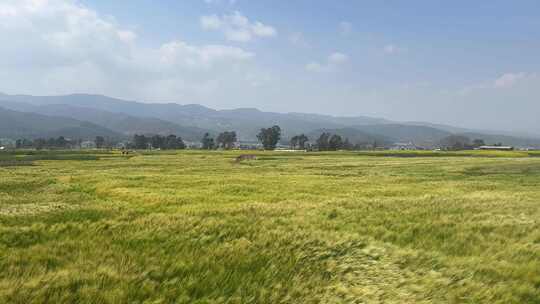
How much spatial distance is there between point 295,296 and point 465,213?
12004 mm

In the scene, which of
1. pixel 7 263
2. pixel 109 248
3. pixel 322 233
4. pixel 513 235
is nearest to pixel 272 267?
pixel 322 233

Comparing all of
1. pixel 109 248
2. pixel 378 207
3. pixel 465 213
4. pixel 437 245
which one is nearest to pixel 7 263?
pixel 109 248

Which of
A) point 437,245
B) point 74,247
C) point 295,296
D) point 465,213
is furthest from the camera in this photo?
point 465,213

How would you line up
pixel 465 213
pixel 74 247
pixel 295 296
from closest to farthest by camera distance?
1. pixel 295 296
2. pixel 74 247
3. pixel 465 213

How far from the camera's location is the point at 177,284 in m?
7.54

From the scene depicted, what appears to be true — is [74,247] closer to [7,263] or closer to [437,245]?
[7,263]

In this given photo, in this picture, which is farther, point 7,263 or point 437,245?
point 437,245

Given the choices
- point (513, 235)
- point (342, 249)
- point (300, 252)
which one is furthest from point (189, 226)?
point (513, 235)

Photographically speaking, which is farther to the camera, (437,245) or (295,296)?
(437,245)

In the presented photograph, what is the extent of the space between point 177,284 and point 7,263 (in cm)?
379

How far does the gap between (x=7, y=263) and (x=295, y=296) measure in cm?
620

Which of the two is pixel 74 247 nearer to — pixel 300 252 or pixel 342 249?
pixel 300 252

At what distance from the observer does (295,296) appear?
7.43 meters

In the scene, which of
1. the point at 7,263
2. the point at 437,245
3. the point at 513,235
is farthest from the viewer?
the point at 513,235
